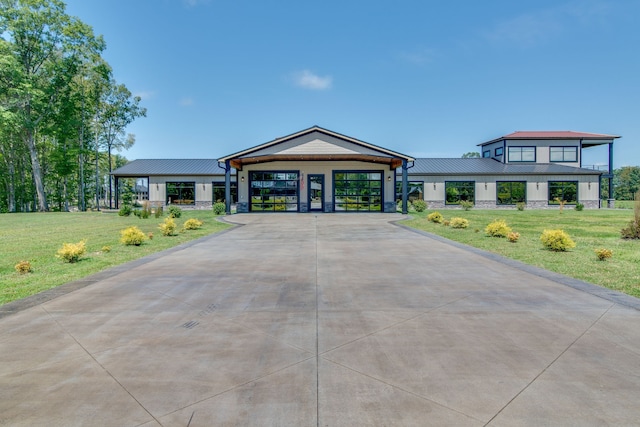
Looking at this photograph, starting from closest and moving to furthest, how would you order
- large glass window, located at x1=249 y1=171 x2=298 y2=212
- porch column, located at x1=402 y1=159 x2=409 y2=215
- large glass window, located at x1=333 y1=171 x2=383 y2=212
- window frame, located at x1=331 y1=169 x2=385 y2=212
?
1. porch column, located at x1=402 y1=159 x2=409 y2=215
2. window frame, located at x1=331 y1=169 x2=385 y2=212
3. large glass window, located at x1=333 y1=171 x2=383 y2=212
4. large glass window, located at x1=249 y1=171 x2=298 y2=212

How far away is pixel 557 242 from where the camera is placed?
9.62 meters

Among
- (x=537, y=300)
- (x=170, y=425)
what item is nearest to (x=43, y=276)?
(x=170, y=425)

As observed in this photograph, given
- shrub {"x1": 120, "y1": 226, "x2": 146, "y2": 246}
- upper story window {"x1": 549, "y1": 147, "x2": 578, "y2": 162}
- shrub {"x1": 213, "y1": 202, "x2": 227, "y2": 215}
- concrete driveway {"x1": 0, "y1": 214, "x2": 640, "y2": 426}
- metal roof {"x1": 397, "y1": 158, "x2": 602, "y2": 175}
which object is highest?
upper story window {"x1": 549, "y1": 147, "x2": 578, "y2": 162}

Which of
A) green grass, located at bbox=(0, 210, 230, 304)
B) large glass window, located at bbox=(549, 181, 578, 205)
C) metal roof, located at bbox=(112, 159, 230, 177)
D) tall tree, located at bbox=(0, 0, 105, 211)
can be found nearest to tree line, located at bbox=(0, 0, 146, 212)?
tall tree, located at bbox=(0, 0, 105, 211)

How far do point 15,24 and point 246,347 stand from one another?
141 feet

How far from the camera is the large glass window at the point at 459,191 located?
3381cm

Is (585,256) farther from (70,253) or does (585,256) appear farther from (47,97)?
(47,97)

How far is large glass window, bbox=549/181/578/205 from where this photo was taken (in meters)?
33.2

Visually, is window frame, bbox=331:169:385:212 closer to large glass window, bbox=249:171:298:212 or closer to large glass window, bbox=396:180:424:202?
large glass window, bbox=249:171:298:212

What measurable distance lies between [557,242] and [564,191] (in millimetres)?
29157

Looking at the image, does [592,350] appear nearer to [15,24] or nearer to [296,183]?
[296,183]

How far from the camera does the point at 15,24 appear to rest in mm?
31391

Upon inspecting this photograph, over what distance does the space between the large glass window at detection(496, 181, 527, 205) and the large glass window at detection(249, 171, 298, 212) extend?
20.5m

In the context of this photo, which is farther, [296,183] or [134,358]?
[296,183]
